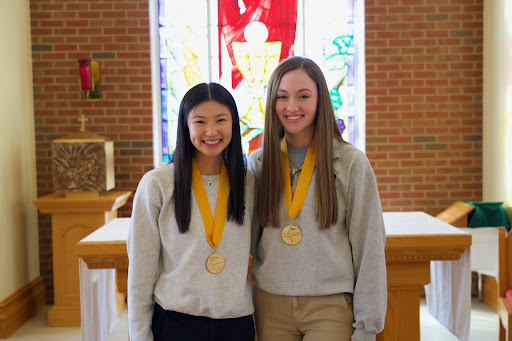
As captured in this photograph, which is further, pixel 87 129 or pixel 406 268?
pixel 87 129

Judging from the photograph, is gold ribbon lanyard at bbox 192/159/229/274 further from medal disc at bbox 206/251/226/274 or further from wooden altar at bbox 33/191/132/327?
wooden altar at bbox 33/191/132/327

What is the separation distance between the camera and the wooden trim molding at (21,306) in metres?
3.80

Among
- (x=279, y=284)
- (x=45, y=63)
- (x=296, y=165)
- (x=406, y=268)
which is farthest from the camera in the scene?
(x=45, y=63)

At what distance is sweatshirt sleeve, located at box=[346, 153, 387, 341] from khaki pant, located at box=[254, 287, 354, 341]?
4 cm

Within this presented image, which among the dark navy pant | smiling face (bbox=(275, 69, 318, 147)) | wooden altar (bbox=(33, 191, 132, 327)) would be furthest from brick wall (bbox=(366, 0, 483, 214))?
the dark navy pant

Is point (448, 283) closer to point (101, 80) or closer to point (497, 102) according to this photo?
point (497, 102)

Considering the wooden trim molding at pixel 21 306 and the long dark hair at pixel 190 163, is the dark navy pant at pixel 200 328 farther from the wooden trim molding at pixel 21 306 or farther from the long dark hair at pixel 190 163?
the wooden trim molding at pixel 21 306

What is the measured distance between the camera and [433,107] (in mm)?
4508

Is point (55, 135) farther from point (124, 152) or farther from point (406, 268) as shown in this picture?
point (406, 268)

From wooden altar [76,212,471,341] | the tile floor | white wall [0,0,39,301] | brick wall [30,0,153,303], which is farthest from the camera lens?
brick wall [30,0,153,303]

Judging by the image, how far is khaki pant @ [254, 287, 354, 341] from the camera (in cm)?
171

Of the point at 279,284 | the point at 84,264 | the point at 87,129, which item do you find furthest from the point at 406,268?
the point at 87,129

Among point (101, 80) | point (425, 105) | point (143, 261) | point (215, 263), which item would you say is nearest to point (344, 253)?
point (215, 263)

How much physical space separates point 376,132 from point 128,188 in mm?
2244
